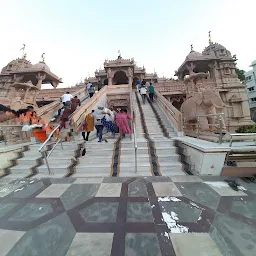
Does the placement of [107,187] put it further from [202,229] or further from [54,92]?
[54,92]

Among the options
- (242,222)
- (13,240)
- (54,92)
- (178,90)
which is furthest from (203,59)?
(13,240)

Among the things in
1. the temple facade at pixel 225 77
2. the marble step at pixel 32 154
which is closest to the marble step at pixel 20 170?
the marble step at pixel 32 154

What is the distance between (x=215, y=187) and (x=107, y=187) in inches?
89.7

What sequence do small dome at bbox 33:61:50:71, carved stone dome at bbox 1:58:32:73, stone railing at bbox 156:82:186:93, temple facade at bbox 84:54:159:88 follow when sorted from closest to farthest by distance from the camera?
stone railing at bbox 156:82:186:93, temple facade at bbox 84:54:159:88, small dome at bbox 33:61:50:71, carved stone dome at bbox 1:58:32:73

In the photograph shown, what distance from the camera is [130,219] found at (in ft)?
6.17

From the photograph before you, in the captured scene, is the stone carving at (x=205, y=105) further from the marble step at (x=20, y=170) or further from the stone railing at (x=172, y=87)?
the stone railing at (x=172, y=87)

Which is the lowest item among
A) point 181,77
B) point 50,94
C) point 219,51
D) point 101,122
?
point 101,122

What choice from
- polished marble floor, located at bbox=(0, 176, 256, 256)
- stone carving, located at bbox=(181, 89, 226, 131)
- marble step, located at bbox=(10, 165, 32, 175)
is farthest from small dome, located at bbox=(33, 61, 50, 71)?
polished marble floor, located at bbox=(0, 176, 256, 256)

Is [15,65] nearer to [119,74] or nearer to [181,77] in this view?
[119,74]

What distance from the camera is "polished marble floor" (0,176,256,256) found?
1.45 m

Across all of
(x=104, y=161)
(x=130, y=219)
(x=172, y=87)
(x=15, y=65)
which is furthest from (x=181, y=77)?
(x=15, y=65)

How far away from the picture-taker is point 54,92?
1864cm

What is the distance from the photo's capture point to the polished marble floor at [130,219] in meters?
1.45

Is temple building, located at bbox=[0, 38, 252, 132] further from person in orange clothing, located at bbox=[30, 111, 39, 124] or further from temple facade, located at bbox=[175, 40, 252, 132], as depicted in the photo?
person in orange clothing, located at bbox=[30, 111, 39, 124]
